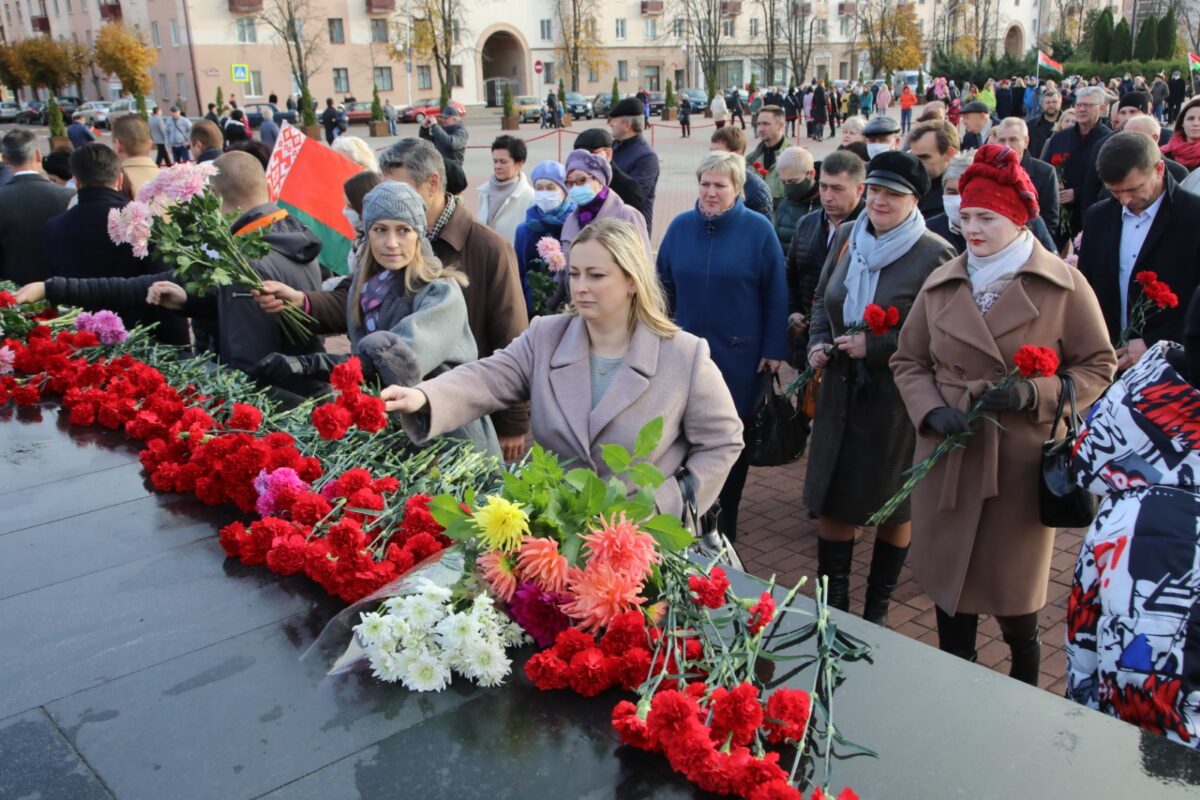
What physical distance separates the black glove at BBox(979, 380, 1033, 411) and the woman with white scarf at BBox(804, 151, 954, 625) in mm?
848

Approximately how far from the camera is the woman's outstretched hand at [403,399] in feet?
8.46

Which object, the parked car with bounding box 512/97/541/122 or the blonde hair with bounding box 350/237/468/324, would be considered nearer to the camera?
the blonde hair with bounding box 350/237/468/324

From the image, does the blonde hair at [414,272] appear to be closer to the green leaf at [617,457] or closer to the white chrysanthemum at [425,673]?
the green leaf at [617,457]

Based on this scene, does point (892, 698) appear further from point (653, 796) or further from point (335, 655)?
point (335, 655)

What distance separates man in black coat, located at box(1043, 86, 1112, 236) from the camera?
862 cm

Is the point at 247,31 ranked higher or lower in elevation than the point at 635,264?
higher

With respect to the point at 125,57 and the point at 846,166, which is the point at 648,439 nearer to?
the point at 846,166

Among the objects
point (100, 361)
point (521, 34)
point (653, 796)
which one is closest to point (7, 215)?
point (100, 361)

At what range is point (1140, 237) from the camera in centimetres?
476

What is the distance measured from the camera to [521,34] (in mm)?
60281

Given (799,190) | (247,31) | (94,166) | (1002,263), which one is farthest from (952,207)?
(247,31)

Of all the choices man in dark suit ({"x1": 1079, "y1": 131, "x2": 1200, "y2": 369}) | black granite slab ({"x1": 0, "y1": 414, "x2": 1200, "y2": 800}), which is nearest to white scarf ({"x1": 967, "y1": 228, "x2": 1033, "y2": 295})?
man in dark suit ({"x1": 1079, "y1": 131, "x2": 1200, "y2": 369})

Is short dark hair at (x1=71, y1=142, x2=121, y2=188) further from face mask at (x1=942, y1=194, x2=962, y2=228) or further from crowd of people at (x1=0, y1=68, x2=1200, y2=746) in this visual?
face mask at (x1=942, y1=194, x2=962, y2=228)

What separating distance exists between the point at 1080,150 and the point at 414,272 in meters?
7.43
